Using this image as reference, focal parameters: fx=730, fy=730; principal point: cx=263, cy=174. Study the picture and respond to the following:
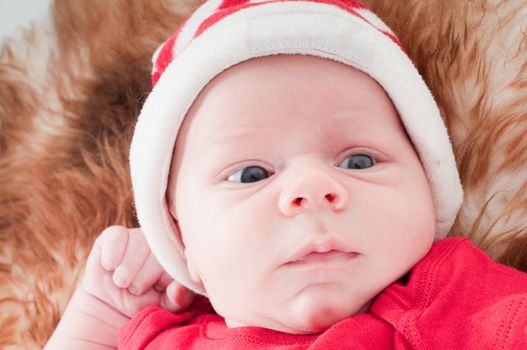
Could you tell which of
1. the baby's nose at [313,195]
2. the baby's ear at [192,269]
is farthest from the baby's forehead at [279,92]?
the baby's ear at [192,269]

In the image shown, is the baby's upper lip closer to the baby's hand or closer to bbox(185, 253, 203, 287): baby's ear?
bbox(185, 253, 203, 287): baby's ear

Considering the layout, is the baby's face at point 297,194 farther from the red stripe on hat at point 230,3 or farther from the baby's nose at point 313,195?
the red stripe on hat at point 230,3

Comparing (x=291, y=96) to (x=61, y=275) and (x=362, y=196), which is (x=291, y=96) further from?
(x=61, y=275)

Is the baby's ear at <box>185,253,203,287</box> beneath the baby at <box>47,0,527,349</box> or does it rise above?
beneath

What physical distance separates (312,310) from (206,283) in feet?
0.68

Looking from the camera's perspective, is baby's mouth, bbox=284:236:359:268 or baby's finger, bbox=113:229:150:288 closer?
baby's mouth, bbox=284:236:359:268

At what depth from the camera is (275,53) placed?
42.9 inches

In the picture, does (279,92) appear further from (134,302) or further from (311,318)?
(134,302)

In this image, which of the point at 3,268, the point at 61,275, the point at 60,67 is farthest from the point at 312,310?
the point at 60,67

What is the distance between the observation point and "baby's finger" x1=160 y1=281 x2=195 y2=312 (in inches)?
52.7

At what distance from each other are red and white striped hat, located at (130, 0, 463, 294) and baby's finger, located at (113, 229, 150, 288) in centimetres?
10

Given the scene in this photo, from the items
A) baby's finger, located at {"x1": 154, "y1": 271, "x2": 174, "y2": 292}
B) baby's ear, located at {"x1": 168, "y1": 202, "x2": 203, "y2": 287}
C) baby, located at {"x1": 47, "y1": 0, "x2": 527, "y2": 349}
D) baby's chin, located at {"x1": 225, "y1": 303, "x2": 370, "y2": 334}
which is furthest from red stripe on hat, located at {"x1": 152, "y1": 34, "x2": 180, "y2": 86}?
baby's chin, located at {"x1": 225, "y1": 303, "x2": 370, "y2": 334}

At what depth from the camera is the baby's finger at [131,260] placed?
4.27 ft

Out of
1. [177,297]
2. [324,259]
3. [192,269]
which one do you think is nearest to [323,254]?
[324,259]
